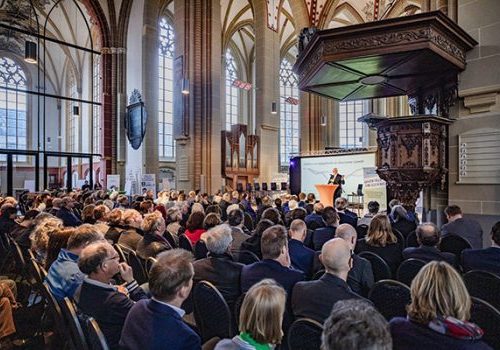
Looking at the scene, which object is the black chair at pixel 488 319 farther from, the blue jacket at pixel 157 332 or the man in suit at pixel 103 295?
Answer: the man in suit at pixel 103 295

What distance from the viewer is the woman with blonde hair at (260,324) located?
1495mm

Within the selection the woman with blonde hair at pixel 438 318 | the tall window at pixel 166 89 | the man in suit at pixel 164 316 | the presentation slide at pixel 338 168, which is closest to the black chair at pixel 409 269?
the woman with blonde hair at pixel 438 318

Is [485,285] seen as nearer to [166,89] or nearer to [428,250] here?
[428,250]

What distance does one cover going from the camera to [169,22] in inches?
835

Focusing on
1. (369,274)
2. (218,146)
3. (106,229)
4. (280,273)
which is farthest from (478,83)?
(218,146)

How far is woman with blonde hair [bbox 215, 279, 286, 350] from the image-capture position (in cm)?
150

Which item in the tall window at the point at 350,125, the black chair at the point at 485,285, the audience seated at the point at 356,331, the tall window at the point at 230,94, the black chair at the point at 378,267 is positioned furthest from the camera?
the tall window at the point at 350,125

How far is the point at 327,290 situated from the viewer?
7.13 feet

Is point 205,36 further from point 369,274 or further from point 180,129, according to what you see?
point 369,274

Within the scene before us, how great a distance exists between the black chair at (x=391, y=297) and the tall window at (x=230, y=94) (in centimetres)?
2311

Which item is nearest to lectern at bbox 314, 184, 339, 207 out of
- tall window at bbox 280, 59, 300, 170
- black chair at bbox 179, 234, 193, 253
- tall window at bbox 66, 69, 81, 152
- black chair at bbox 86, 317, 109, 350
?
black chair at bbox 179, 234, 193, 253

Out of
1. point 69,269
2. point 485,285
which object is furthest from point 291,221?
point 69,269

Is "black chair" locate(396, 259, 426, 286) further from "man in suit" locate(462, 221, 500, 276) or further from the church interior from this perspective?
"man in suit" locate(462, 221, 500, 276)

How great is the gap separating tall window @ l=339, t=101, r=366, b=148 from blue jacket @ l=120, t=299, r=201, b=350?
A: 25.5 meters
